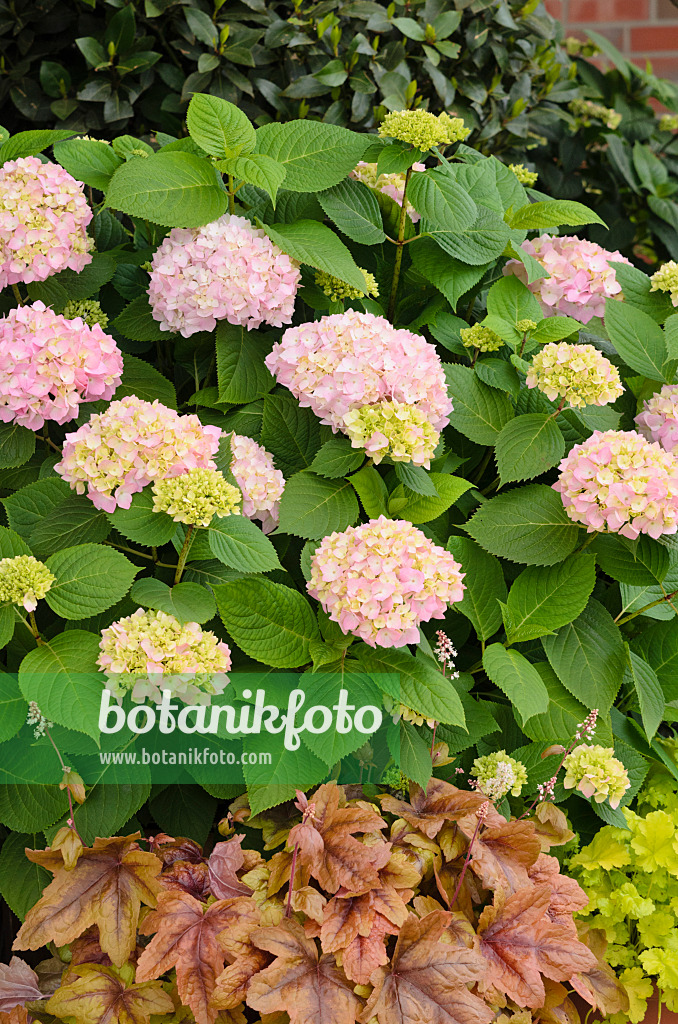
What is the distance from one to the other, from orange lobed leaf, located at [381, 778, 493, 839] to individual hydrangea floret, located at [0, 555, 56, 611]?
58cm

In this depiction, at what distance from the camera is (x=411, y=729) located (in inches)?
50.9

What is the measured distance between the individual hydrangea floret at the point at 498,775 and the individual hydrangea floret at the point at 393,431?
471mm

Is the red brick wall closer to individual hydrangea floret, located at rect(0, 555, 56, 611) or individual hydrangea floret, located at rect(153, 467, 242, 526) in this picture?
individual hydrangea floret, located at rect(153, 467, 242, 526)

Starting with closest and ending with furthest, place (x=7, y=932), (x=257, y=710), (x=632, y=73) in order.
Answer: (x=257, y=710)
(x=7, y=932)
(x=632, y=73)

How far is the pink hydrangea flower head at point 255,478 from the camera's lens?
1283 mm

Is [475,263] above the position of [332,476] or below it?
above

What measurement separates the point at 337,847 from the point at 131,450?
23.7 inches

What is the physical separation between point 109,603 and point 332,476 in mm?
397

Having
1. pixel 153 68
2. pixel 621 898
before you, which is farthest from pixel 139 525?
pixel 153 68

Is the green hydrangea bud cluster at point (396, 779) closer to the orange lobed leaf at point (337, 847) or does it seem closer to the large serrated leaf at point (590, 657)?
the orange lobed leaf at point (337, 847)

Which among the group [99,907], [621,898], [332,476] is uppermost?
[332,476]

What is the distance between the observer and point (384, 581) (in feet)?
3.63

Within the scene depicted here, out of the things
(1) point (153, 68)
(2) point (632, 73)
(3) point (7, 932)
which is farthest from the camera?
(2) point (632, 73)

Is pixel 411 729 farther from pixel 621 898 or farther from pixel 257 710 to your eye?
pixel 621 898
